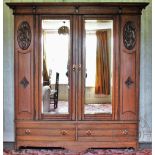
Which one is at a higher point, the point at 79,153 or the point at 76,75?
the point at 76,75

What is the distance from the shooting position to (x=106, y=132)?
3836 millimetres

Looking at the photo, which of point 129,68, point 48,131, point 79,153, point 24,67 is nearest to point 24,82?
point 24,67

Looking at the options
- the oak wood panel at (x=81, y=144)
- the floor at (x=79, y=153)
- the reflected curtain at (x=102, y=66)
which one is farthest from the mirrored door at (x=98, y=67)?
the floor at (x=79, y=153)

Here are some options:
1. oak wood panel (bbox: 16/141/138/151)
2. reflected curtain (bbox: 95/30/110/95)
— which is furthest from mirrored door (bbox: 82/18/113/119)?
oak wood panel (bbox: 16/141/138/151)

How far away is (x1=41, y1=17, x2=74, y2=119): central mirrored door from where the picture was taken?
3758 millimetres

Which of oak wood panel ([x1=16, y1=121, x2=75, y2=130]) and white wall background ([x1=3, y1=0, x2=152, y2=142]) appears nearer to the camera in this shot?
oak wood panel ([x1=16, y1=121, x2=75, y2=130])

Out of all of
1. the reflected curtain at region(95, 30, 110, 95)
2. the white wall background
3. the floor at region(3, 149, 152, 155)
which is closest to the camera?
the reflected curtain at region(95, 30, 110, 95)

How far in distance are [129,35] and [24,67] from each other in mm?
1460

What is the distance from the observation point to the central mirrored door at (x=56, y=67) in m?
3.76

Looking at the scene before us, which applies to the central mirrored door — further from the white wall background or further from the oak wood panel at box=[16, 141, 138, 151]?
the white wall background

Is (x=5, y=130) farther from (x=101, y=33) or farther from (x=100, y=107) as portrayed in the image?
(x=101, y=33)

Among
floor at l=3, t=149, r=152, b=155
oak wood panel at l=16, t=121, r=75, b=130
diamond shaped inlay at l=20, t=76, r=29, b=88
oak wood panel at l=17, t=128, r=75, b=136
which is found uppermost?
diamond shaped inlay at l=20, t=76, r=29, b=88

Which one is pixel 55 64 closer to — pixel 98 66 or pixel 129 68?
pixel 98 66

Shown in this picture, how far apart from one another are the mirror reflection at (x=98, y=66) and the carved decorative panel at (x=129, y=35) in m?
0.19
